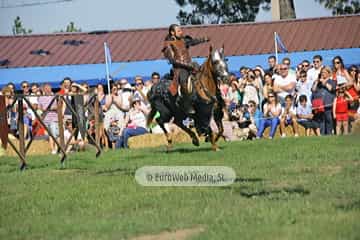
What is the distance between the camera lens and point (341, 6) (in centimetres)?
4512

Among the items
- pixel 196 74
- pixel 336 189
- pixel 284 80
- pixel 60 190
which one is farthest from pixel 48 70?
pixel 336 189

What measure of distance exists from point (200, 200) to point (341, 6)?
36.3 m

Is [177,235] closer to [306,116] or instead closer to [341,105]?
[341,105]

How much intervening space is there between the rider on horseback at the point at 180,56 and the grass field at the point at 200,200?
2307 millimetres

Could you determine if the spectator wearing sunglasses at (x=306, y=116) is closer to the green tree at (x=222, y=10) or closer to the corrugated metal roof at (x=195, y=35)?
the corrugated metal roof at (x=195, y=35)

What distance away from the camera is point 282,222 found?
27.7ft

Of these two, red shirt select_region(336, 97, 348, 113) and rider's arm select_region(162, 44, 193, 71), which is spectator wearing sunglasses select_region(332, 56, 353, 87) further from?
rider's arm select_region(162, 44, 193, 71)

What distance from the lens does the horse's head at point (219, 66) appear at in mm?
17750

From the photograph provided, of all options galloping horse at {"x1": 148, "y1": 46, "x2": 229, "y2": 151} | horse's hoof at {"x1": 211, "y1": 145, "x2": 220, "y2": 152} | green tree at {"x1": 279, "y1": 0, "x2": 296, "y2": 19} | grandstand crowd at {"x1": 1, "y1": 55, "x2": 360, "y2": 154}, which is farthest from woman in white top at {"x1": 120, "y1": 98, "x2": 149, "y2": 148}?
green tree at {"x1": 279, "y1": 0, "x2": 296, "y2": 19}

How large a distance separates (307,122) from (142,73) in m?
10.5

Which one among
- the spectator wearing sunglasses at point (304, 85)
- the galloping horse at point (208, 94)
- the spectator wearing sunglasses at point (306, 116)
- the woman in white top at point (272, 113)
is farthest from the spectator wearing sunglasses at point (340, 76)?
the galloping horse at point (208, 94)

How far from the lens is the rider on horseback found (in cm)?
1756

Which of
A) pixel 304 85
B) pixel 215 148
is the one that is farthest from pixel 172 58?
pixel 304 85

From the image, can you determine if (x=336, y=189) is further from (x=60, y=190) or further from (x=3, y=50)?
(x=3, y=50)
